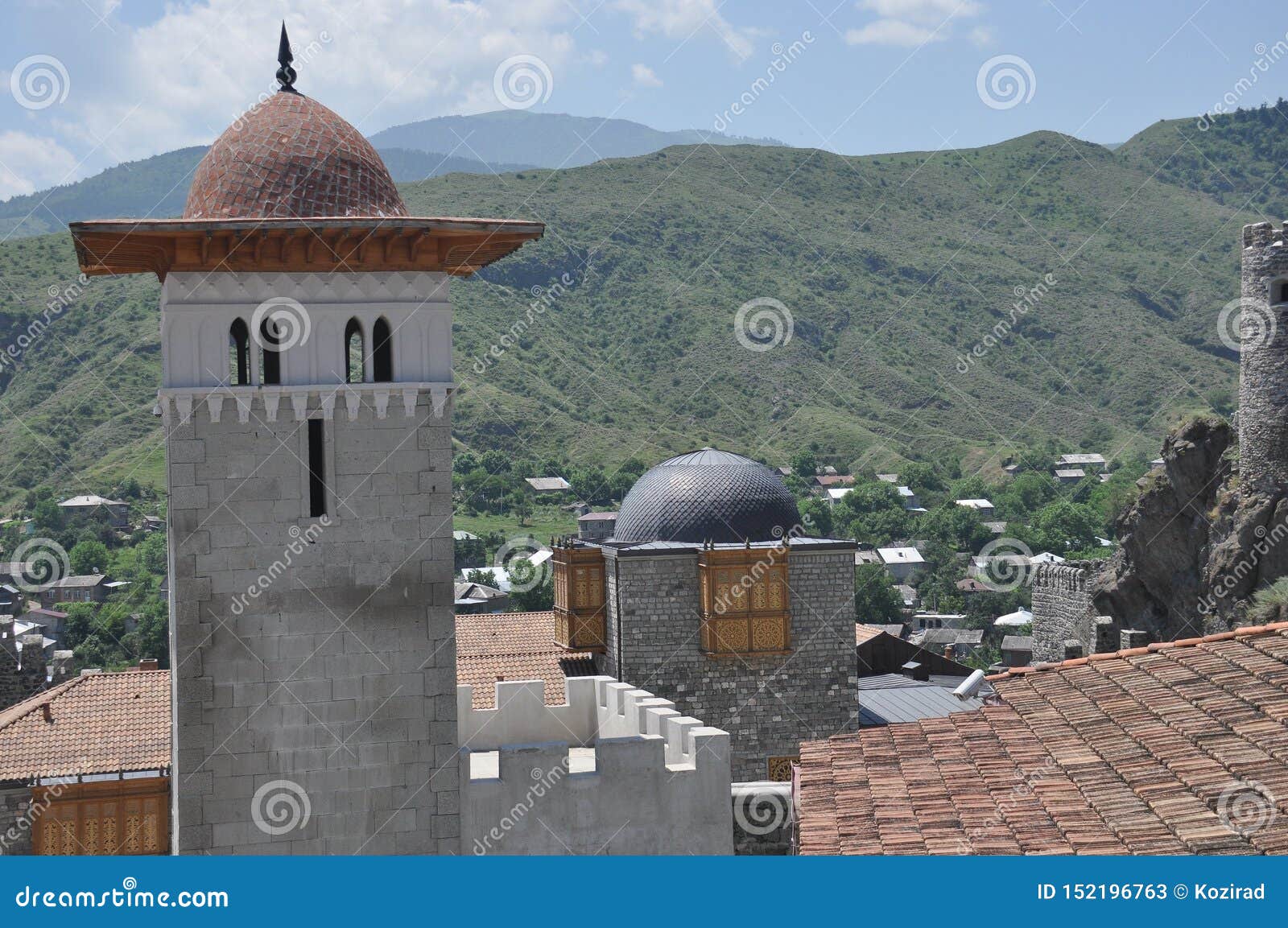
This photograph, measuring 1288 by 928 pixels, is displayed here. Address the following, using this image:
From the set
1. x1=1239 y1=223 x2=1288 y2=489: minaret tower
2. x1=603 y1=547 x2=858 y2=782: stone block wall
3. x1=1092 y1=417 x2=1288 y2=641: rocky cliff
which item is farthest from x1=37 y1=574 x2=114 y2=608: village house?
x1=603 y1=547 x2=858 y2=782: stone block wall

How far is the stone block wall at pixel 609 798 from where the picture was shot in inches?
424

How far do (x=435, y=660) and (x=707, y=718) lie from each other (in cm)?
1016

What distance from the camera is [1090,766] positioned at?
8.99 metres

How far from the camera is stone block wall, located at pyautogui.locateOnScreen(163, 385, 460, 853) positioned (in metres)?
10.3

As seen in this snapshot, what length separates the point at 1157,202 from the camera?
125 meters

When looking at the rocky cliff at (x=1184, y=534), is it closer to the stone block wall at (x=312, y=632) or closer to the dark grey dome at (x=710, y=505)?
the dark grey dome at (x=710, y=505)

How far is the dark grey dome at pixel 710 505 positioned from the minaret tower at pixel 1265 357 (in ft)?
66.5

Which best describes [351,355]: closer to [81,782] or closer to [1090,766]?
[1090,766]

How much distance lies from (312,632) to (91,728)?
1084 centimetres

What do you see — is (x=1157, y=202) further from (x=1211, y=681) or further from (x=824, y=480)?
(x=1211, y=681)

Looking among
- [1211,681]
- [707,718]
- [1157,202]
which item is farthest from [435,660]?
[1157,202]

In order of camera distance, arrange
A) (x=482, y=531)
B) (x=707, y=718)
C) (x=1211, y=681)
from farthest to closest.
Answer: (x=482, y=531)
(x=707, y=718)
(x=1211, y=681)

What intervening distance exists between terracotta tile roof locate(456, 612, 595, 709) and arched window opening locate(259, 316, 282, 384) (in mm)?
8761

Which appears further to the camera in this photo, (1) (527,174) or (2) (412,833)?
(1) (527,174)
